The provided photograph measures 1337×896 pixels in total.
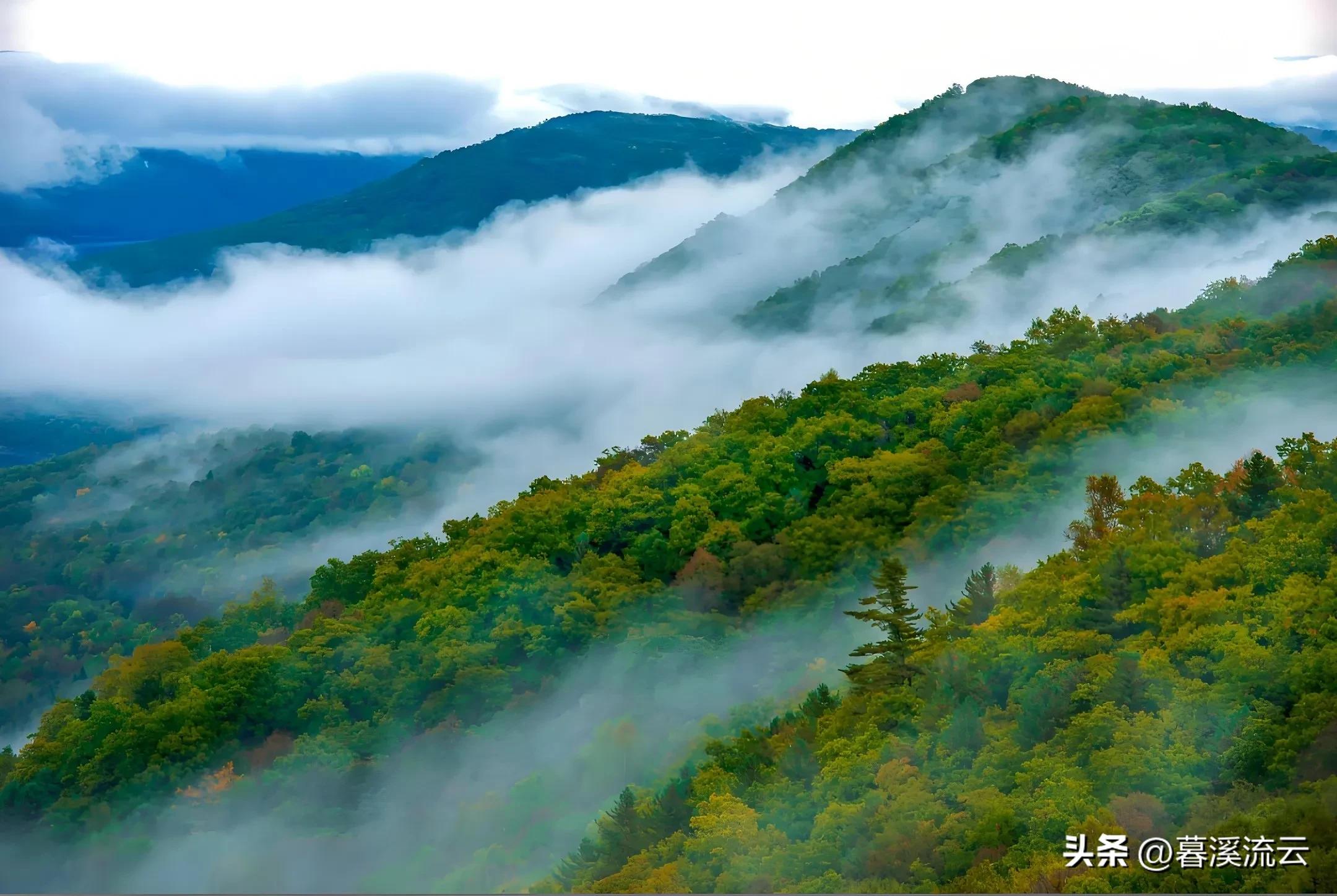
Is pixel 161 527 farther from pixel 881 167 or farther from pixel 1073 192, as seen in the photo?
pixel 1073 192

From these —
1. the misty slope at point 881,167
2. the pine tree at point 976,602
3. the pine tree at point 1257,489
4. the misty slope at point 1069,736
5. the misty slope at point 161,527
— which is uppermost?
the misty slope at point 881,167

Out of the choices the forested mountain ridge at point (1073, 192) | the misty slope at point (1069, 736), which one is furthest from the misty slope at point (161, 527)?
the misty slope at point (1069, 736)

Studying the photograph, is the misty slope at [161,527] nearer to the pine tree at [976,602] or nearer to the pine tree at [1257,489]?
the pine tree at [976,602]

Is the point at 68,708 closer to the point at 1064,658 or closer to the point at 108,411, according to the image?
the point at 1064,658

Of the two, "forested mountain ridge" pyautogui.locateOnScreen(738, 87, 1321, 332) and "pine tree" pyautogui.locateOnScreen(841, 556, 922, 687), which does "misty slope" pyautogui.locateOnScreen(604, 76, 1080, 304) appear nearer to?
"forested mountain ridge" pyautogui.locateOnScreen(738, 87, 1321, 332)

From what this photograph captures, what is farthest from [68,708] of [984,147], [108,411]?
[108,411]

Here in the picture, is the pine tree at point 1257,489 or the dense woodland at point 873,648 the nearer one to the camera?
the dense woodland at point 873,648

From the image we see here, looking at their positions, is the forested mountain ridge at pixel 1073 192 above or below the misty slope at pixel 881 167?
below

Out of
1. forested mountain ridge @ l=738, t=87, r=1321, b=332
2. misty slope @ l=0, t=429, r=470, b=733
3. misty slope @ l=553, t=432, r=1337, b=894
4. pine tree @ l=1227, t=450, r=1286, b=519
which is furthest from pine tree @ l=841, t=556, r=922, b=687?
misty slope @ l=0, t=429, r=470, b=733
